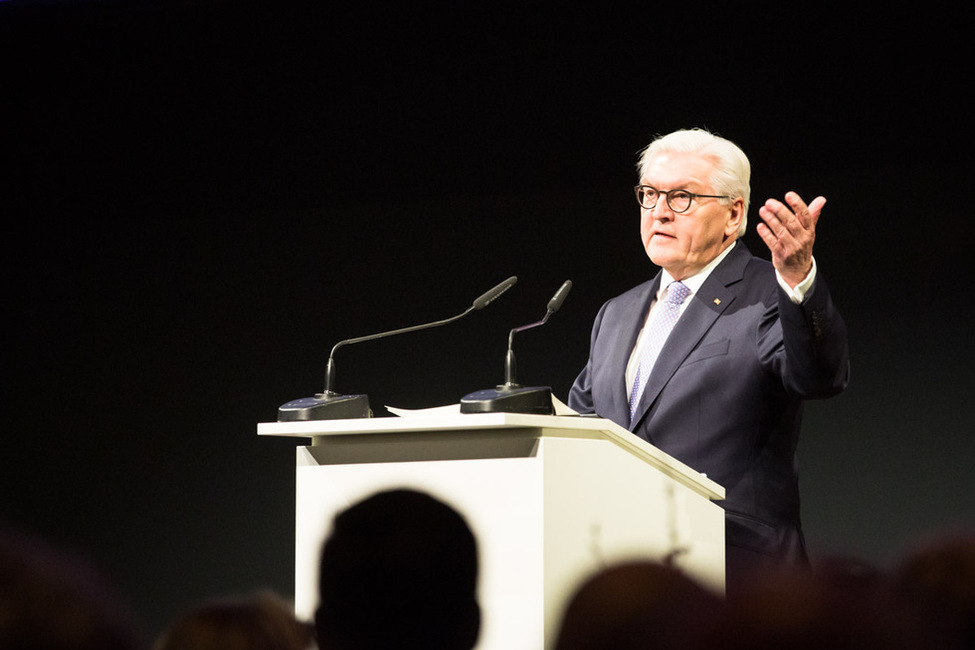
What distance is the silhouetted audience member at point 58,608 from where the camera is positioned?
2.57ft

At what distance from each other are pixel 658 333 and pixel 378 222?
71.3 inches

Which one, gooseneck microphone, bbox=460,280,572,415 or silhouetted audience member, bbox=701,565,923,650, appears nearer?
silhouetted audience member, bbox=701,565,923,650

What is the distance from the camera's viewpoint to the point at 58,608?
0.79 meters

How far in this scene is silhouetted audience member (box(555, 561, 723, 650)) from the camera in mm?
805

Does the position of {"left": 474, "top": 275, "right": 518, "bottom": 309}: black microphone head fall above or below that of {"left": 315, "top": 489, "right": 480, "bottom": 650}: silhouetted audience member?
above

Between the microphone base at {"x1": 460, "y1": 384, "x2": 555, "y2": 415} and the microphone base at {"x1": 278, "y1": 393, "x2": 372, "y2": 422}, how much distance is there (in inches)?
10.8

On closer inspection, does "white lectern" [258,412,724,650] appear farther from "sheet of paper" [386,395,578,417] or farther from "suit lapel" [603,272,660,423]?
"suit lapel" [603,272,660,423]

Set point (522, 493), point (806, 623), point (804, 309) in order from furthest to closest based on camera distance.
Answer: point (804, 309)
point (522, 493)
point (806, 623)

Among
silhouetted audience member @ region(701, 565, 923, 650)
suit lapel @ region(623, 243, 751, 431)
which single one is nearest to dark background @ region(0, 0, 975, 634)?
suit lapel @ region(623, 243, 751, 431)

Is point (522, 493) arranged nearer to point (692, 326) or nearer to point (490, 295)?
point (490, 295)

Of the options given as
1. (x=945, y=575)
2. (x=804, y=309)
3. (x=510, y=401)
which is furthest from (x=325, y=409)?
(x=945, y=575)

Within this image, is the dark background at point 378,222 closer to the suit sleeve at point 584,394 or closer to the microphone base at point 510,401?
the suit sleeve at point 584,394

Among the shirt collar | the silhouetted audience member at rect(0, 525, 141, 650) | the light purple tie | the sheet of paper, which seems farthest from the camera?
the shirt collar

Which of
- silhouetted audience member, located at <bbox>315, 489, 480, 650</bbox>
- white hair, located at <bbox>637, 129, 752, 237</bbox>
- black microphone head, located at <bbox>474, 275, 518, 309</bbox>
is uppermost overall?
white hair, located at <bbox>637, 129, 752, 237</bbox>
